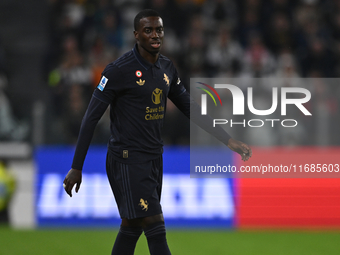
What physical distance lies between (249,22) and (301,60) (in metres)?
1.36

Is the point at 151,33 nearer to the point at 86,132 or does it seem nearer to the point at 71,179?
the point at 86,132

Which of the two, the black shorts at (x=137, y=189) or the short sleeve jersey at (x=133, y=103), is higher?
the short sleeve jersey at (x=133, y=103)

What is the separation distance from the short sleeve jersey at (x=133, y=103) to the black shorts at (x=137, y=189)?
0.06 m

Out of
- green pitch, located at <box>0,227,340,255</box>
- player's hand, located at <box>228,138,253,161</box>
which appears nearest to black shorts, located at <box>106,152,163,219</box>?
player's hand, located at <box>228,138,253,161</box>

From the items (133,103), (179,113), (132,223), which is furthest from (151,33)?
(179,113)

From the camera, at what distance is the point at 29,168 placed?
7.63 m

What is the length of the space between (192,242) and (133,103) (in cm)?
317

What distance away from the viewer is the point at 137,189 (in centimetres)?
362

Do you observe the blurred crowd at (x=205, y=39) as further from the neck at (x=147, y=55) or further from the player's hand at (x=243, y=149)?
the neck at (x=147, y=55)

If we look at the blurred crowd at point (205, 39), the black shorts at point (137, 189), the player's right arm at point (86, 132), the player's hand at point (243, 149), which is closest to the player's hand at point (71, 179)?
the player's right arm at point (86, 132)

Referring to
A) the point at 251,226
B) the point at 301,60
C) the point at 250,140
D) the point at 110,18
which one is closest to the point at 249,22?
the point at 301,60

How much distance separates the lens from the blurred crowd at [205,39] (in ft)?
30.1

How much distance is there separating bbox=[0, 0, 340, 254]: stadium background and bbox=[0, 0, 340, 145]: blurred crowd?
0.02 m

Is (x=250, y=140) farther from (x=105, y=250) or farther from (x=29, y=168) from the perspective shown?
(x=29, y=168)
